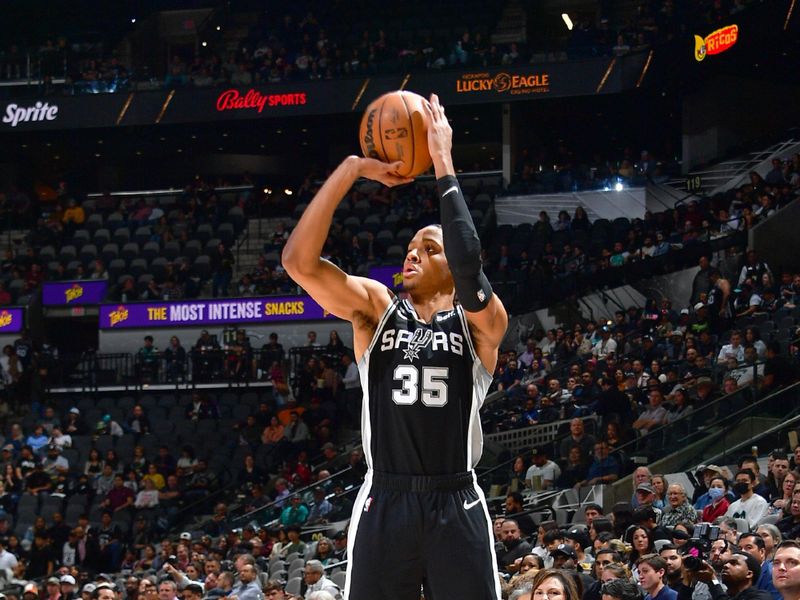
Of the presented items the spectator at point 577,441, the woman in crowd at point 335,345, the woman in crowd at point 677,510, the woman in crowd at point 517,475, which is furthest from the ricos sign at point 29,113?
the woman in crowd at point 677,510

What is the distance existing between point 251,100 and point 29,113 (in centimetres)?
505

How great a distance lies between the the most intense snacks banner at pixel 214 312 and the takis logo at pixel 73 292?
41.8 inches

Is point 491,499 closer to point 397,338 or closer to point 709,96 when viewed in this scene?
Result: point 397,338

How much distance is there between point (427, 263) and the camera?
4840 millimetres

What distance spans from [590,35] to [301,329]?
886 centimetres

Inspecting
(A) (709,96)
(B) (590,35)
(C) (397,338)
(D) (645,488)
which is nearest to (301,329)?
(B) (590,35)

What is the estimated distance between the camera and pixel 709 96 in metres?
29.4

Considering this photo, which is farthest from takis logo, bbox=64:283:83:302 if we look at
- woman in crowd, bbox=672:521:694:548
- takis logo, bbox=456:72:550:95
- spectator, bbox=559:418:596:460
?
woman in crowd, bbox=672:521:694:548

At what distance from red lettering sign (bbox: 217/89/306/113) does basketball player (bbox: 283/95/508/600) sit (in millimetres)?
24714

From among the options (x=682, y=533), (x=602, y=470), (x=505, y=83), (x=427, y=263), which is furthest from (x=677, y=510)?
(x=505, y=83)

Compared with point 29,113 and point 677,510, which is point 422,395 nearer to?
point 677,510

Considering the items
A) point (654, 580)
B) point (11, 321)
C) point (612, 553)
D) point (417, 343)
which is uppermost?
point (11, 321)

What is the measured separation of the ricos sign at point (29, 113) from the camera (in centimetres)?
2956

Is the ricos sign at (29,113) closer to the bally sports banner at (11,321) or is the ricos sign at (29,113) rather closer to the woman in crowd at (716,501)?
the bally sports banner at (11,321)
